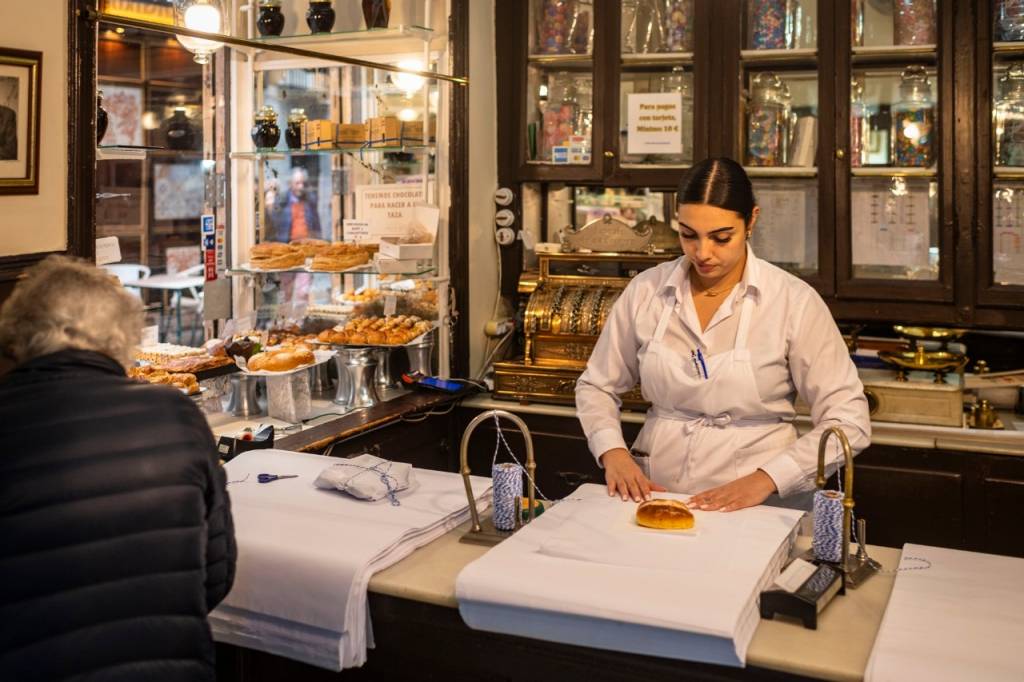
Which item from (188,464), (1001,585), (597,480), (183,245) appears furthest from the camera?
(183,245)

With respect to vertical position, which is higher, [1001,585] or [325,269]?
[325,269]

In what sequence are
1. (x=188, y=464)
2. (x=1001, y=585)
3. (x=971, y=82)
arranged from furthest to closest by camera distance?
(x=971, y=82) < (x=1001, y=585) < (x=188, y=464)

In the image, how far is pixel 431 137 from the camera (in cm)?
436

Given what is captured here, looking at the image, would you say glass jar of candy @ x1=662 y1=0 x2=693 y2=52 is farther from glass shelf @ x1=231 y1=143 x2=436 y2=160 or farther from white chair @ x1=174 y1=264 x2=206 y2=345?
white chair @ x1=174 y1=264 x2=206 y2=345

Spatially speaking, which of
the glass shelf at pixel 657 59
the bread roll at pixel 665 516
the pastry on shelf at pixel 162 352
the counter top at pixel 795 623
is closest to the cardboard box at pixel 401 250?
the pastry on shelf at pixel 162 352

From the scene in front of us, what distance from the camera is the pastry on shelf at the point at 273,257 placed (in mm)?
4152

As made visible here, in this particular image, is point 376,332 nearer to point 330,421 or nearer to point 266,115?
point 330,421

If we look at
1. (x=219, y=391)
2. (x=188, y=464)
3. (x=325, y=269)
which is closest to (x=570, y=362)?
(x=325, y=269)

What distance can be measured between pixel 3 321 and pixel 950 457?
10.3 feet

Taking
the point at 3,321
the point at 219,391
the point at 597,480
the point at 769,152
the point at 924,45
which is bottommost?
the point at 597,480

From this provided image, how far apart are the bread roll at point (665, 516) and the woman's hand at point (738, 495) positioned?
0.49ft

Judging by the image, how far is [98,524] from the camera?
166 centimetres

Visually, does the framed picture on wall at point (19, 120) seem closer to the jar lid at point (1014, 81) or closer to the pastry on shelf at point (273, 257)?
the pastry on shelf at point (273, 257)

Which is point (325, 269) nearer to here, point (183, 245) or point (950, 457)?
point (950, 457)
